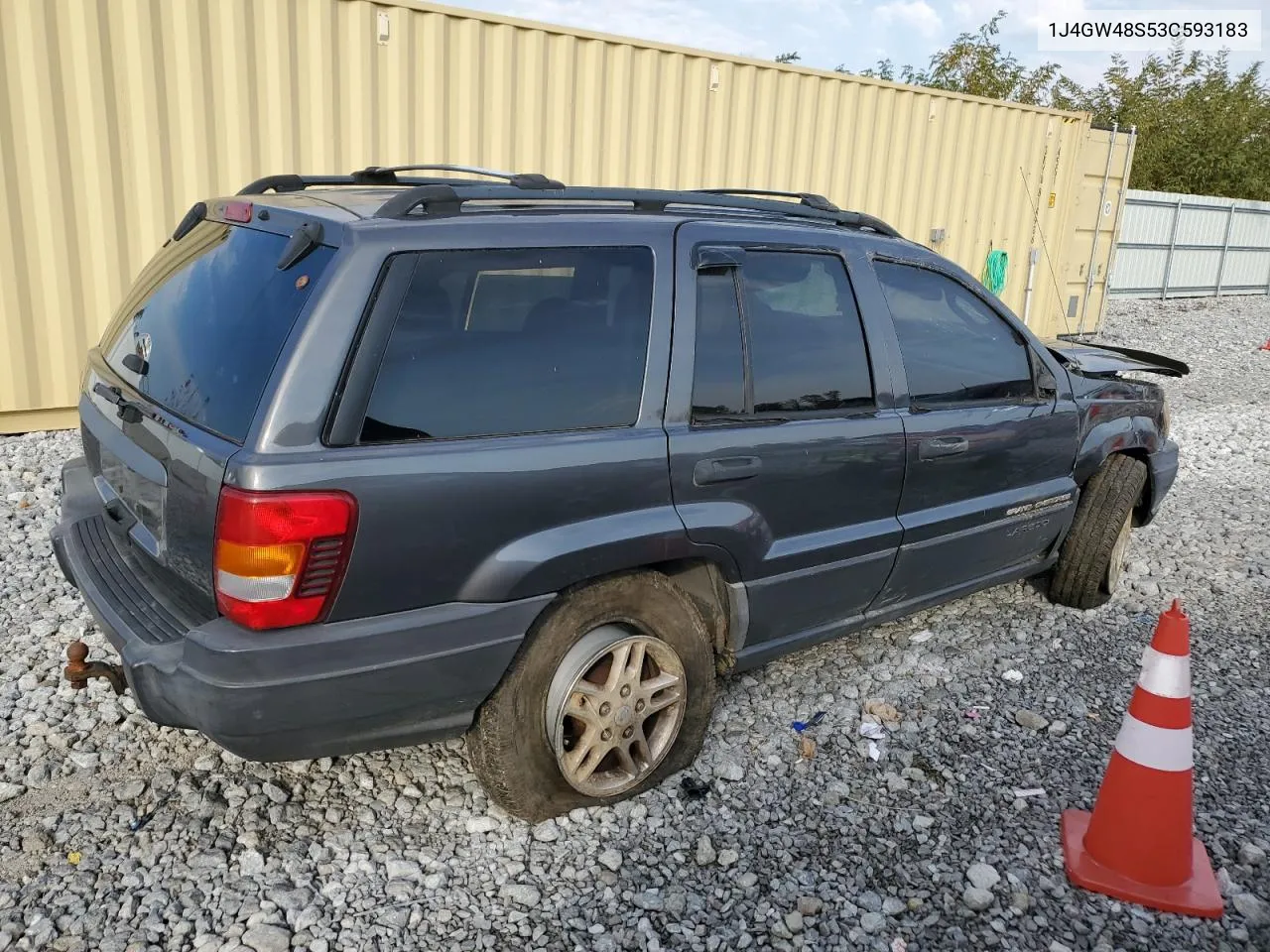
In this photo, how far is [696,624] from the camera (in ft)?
10.2

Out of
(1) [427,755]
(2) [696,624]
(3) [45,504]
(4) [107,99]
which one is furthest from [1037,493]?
(4) [107,99]

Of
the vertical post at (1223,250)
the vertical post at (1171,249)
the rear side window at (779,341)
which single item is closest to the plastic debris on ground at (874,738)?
the rear side window at (779,341)

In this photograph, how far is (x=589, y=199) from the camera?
10.1 feet

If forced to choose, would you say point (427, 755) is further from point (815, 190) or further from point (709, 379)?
point (815, 190)

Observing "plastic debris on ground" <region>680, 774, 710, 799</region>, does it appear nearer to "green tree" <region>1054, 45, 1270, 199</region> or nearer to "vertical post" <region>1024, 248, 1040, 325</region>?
"vertical post" <region>1024, 248, 1040, 325</region>

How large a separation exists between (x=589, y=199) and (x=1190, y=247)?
19.8 metres

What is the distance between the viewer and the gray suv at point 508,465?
7.86ft

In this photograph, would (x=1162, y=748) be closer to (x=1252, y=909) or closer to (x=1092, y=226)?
(x=1252, y=909)

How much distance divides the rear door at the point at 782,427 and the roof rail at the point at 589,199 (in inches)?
6.9

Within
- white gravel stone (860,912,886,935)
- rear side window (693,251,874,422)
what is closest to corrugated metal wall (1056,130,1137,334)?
rear side window (693,251,874,422)

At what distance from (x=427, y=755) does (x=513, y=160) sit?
213 inches

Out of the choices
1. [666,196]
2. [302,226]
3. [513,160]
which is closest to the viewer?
[302,226]

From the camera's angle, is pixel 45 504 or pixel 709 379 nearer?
pixel 709 379

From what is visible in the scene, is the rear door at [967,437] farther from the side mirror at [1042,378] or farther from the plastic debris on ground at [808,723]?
the plastic debris on ground at [808,723]
